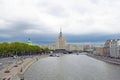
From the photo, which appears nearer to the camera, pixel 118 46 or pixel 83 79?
pixel 83 79

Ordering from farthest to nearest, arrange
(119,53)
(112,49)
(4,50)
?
(112,49) → (119,53) → (4,50)

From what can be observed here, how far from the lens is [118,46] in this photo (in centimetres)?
15862

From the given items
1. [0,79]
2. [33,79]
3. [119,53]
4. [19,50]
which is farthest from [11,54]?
[0,79]

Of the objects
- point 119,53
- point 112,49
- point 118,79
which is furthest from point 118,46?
point 118,79

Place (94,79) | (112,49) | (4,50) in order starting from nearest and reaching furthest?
(94,79), (4,50), (112,49)

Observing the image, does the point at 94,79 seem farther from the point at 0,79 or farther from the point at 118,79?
the point at 0,79

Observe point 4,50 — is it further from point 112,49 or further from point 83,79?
point 83,79

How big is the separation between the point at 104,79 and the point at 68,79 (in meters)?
6.72

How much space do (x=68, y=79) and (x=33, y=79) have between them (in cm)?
651

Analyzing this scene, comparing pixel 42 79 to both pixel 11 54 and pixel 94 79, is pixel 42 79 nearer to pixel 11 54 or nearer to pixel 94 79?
pixel 94 79

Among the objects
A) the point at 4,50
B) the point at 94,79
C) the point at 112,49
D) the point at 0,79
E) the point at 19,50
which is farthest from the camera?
the point at 112,49

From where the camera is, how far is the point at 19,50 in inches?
6452

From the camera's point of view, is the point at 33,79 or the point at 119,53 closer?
the point at 33,79

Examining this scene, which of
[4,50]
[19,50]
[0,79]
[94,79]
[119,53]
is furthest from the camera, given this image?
[19,50]
